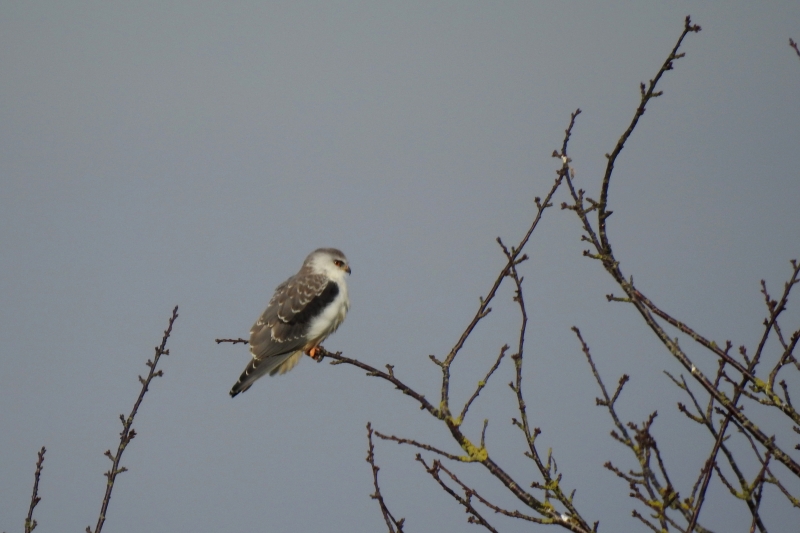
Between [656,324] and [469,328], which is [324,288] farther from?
[656,324]

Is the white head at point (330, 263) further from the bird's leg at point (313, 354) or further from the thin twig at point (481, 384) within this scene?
the thin twig at point (481, 384)

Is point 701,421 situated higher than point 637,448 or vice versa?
point 701,421

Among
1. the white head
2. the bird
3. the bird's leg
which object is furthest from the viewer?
the white head

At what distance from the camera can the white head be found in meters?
7.48

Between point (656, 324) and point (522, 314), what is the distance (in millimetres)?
654

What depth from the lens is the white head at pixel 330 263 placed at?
7.48 m

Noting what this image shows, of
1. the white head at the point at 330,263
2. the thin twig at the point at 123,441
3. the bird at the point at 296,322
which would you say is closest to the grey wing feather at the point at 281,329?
the bird at the point at 296,322

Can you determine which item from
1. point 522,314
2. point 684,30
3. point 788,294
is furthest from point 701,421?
point 684,30

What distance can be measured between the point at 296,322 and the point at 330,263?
945 mm

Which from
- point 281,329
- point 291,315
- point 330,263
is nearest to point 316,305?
point 291,315

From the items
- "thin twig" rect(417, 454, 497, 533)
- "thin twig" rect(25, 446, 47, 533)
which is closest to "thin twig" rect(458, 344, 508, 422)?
"thin twig" rect(417, 454, 497, 533)

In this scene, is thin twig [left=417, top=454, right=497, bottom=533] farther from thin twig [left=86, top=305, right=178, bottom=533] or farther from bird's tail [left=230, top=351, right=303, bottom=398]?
bird's tail [left=230, top=351, right=303, bottom=398]

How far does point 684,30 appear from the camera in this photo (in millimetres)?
3230

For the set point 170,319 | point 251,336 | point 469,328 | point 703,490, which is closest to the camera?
point 703,490
